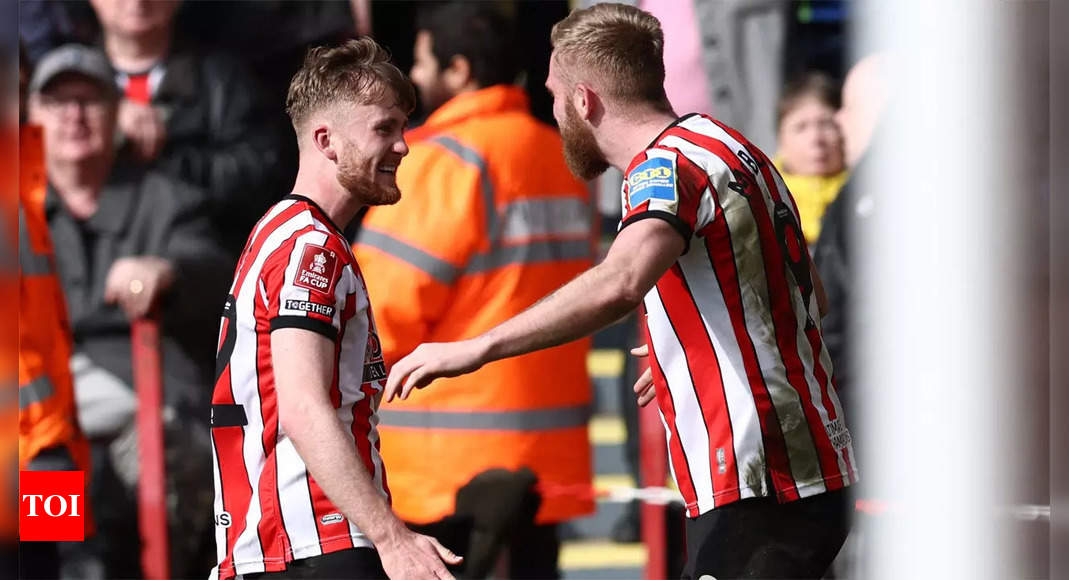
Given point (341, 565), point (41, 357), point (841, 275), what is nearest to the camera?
point (341, 565)

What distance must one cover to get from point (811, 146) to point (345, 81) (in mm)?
1854

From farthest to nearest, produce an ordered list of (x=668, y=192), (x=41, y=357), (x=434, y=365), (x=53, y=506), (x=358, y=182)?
(x=41, y=357), (x=53, y=506), (x=358, y=182), (x=668, y=192), (x=434, y=365)

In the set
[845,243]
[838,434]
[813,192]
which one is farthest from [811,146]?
[838,434]

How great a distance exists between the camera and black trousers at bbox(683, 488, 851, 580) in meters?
2.18

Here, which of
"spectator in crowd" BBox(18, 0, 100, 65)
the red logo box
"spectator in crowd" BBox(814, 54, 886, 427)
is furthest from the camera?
"spectator in crowd" BBox(18, 0, 100, 65)

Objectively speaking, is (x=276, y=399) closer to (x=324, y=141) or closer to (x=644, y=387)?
(x=324, y=141)

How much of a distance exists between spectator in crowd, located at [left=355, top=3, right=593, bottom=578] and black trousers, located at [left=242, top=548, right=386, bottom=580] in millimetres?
1562

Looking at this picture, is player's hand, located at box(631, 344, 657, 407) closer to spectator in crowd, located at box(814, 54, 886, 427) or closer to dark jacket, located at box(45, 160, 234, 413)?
spectator in crowd, located at box(814, 54, 886, 427)

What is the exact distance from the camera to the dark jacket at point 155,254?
4.15m

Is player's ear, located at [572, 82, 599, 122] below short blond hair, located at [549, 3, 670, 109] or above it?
below

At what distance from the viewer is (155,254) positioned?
13.7 feet

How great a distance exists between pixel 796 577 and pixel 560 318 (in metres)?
0.65

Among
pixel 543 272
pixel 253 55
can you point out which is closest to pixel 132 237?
pixel 253 55

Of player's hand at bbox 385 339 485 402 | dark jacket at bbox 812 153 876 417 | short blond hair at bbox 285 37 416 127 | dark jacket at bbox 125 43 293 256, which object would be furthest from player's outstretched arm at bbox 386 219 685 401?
dark jacket at bbox 125 43 293 256
